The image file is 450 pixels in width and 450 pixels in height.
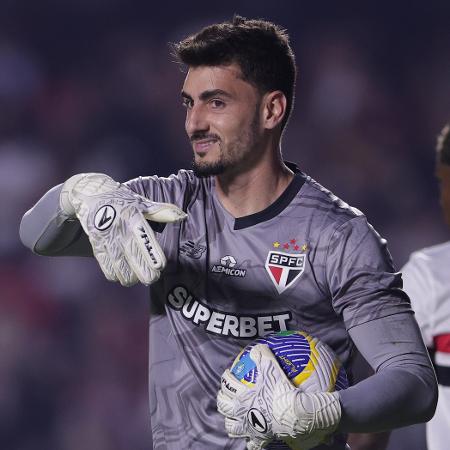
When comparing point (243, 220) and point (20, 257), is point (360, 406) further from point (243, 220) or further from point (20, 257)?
point (20, 257)

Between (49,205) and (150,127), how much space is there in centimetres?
391

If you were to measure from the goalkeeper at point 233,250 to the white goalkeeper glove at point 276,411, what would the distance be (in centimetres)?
2

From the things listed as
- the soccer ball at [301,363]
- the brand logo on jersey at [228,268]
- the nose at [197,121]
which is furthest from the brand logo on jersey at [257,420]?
the nose at [197,121]

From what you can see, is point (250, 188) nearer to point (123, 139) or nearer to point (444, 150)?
point (444, 150)

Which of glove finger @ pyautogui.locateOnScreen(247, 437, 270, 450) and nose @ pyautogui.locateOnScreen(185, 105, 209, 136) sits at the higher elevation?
nose @ pyautogui.locateOnScreen(185, 105, 209, 136)

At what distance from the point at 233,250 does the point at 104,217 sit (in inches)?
21.2

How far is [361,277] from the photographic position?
276 centimetres

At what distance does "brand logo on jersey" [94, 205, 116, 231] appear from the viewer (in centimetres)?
256

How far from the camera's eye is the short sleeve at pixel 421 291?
12.4 feet

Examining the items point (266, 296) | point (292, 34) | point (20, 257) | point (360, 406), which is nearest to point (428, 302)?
point (266, 296)

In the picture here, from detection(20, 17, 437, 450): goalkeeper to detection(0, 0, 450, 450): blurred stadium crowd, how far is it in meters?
3.13

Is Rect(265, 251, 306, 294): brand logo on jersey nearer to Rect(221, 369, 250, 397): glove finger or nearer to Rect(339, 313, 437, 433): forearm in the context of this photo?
Rect(339, 313, 437, 433): forearm

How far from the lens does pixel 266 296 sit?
293 centimetres

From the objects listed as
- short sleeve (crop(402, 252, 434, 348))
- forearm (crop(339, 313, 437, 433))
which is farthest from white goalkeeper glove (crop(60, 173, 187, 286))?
short sleeve (crop(402, 252, 434, 348))
